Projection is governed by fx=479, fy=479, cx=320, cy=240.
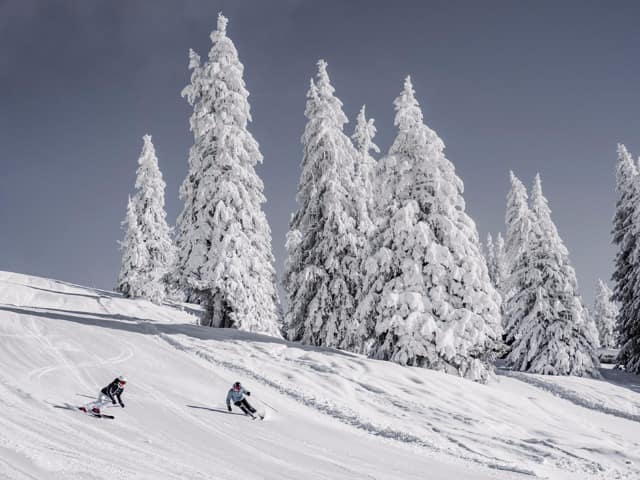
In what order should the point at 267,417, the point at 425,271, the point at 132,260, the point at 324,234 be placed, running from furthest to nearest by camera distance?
the point at 132,260
the point at 324,234
the point at 425,271
the point at 267,417

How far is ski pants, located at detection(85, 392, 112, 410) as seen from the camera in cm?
1091

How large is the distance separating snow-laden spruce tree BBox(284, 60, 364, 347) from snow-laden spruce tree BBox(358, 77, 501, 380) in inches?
233

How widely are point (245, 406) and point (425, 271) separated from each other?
9.98m

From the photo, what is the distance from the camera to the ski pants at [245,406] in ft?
40.3

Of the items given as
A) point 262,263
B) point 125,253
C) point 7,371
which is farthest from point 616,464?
point 125,253

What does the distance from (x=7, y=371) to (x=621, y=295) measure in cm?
3373

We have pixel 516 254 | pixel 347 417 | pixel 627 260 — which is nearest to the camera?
pixel 347 417

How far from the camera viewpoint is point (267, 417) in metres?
12.5

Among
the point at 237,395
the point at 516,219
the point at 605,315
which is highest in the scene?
the point at 516,219

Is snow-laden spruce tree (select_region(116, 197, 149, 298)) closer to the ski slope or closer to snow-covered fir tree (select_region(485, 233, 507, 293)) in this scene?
the ski slope

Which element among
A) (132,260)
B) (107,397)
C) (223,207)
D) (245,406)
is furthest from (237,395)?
(132,260)

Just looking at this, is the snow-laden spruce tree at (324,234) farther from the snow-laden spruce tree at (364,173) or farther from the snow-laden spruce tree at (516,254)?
the snow-laden spruce tree at (516,254)

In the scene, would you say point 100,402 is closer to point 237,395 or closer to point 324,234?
point 237,395

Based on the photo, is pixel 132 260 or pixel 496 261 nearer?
pixel 132 260
